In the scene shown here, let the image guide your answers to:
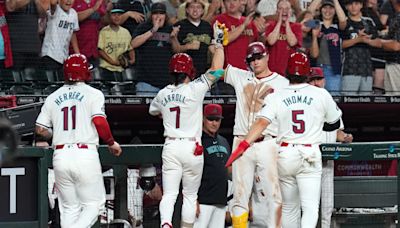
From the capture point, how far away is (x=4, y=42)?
39.7 feet

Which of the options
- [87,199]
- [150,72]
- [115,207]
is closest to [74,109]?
[87,199]

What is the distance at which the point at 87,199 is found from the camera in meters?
9.75

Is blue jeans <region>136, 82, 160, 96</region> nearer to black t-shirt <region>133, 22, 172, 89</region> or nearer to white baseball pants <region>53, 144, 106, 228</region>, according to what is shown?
black t-shirt <region>133, 22, 172, 89</region>

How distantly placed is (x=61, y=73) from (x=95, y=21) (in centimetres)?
71

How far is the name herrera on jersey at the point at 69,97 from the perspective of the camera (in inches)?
386

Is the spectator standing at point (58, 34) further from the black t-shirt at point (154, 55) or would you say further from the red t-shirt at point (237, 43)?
the red t-shirt at point (237, 43)

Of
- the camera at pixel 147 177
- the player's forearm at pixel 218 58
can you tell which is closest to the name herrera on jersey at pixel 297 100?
the player's forearm at pixel 218 58

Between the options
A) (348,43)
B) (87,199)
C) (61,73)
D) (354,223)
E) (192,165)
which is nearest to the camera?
(87,199)

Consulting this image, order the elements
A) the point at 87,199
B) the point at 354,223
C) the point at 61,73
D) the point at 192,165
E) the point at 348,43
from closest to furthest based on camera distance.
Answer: the point at 87,199
the point at 192,165
the point at 354,223
the point at 61,73
the point at 348,43

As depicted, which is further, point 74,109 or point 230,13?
Result: point 230,13

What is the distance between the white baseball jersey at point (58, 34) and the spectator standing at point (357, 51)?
130 inches

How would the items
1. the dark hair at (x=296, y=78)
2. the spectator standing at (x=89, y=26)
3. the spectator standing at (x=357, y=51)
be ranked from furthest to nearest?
the spectator standing at (x=357, y=51) < the spectator standing at (x=89, y=26) < the dark hair at (x=296, y=78)

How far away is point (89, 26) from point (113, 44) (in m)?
0.33

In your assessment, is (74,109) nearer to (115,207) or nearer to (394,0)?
(115,207)
